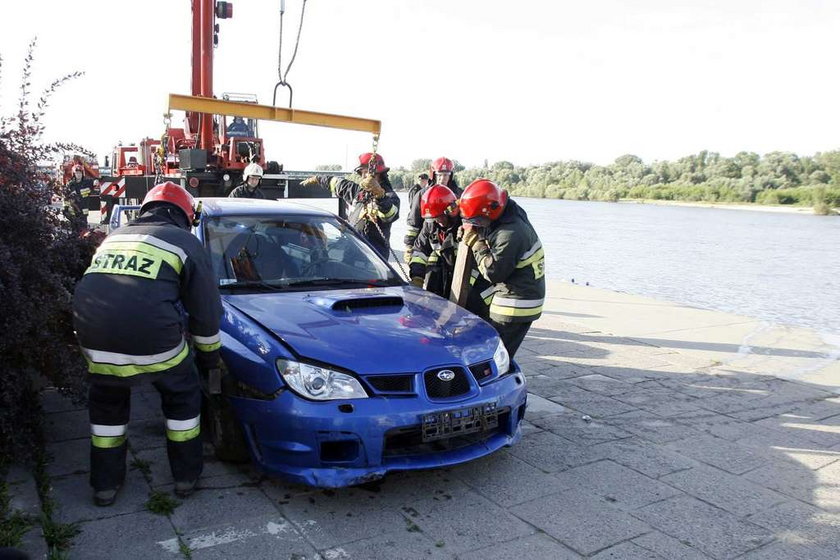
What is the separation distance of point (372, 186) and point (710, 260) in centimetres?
1398

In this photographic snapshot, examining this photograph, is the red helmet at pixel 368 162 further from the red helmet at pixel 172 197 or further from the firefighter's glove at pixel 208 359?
the firefighter's glove at pixel 208 359

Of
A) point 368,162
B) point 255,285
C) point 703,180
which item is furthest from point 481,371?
point 703,180

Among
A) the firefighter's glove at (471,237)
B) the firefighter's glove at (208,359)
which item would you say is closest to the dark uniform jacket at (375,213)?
the firefighter's glove at (471,237)

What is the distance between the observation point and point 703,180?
143 feet

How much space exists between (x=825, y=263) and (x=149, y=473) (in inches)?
764

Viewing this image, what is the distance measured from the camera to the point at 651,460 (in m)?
4.23

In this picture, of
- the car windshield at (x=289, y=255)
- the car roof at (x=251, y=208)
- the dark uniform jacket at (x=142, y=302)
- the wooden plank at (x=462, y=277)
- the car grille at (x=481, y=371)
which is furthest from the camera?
the wooden plank at (x=462, y=277)

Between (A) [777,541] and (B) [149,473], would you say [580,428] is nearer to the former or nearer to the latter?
(A) [777,541]

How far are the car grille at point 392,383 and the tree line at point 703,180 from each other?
31990mm

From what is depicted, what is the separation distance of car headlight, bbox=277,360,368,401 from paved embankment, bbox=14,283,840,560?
24.1 inches

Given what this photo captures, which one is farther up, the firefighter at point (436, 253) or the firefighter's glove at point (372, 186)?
the firefighter's glove at point (372, 186)

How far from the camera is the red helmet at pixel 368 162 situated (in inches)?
304

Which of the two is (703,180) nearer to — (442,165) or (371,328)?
(442,165)

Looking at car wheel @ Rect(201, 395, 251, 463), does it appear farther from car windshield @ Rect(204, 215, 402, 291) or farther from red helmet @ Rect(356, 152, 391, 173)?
red helmet @ Rect(356, 152, 391, 173)
